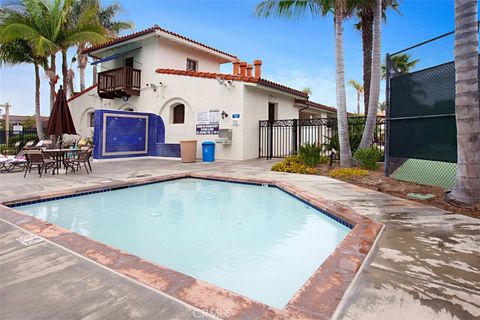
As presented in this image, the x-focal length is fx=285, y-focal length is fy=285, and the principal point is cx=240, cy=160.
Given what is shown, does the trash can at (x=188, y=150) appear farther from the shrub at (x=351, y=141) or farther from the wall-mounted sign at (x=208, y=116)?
the shrub at (x=351, y=141)

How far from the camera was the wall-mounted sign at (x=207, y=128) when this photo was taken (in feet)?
44.2

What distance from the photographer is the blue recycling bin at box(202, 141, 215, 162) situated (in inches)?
506

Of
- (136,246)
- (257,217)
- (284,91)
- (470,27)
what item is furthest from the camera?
(284,91)

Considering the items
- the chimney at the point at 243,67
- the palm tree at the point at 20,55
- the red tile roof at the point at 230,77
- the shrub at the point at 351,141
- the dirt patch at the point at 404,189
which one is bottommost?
the dirt patch at the point at 404,189

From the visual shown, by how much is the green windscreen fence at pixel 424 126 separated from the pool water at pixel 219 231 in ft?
9.81

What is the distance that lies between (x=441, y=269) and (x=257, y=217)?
3.05 m

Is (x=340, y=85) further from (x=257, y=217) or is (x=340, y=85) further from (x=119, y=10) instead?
(x=119, y=10)

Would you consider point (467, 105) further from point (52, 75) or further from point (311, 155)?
point (52, 75)

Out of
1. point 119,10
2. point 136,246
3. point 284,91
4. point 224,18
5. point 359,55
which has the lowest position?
point 136,246

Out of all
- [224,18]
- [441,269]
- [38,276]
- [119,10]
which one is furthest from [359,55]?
[119,10]

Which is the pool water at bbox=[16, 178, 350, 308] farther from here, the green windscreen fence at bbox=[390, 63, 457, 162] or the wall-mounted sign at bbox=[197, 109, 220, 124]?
the wall-mounted sign at bbox=[197, 109, 220, 124]

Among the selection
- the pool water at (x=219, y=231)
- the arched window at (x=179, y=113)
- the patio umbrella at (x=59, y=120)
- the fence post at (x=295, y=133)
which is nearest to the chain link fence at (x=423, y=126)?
the pool water at (x=219, y=231)

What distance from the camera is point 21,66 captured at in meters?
17.8

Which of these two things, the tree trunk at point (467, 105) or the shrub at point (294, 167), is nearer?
the tree trunk at point (467, 105)
